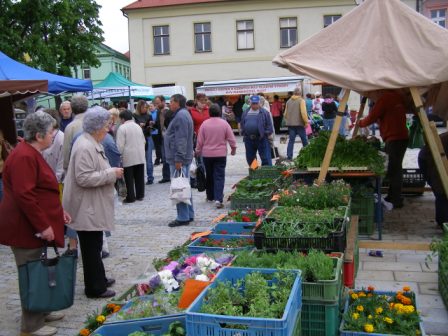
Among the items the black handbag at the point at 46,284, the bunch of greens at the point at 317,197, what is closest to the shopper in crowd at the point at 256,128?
the bunch of greens at the point at 317,197

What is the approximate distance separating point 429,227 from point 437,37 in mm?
2762

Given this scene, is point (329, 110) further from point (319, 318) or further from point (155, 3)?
point (155, 3)

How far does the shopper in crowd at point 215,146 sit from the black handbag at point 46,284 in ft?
16.5

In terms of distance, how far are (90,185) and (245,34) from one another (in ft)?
96.9

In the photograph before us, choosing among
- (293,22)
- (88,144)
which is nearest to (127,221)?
(88,144)

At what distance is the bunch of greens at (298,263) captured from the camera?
3633mm

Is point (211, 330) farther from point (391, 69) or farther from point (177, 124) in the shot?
point (177, 124)

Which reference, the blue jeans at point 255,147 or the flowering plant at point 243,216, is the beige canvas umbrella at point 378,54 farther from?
the blue jeans at point 255,147

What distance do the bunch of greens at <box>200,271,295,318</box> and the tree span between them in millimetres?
23770

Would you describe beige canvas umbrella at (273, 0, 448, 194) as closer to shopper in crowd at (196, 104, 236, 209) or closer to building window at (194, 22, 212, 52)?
shopper in crowd at (196, 104, 236, 209)

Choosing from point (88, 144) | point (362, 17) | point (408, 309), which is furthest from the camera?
point (362, 17)

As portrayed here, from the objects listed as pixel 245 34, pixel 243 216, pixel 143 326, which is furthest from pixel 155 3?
pixel 143 326

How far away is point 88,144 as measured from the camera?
16.3ft

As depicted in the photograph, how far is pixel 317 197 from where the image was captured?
18.2 feet
